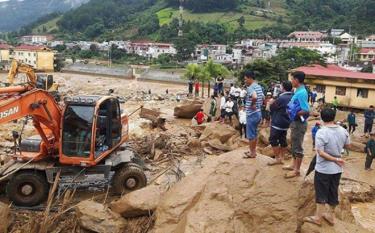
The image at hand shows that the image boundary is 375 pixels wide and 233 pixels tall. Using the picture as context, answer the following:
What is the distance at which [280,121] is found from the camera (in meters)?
7.46

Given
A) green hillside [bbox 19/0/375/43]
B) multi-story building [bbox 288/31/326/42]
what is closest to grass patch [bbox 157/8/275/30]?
green hillside [bbox 19/0/375/43]

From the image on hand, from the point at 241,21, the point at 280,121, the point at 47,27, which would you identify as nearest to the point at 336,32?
the point at 241,21

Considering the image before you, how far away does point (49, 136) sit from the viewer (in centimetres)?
1071

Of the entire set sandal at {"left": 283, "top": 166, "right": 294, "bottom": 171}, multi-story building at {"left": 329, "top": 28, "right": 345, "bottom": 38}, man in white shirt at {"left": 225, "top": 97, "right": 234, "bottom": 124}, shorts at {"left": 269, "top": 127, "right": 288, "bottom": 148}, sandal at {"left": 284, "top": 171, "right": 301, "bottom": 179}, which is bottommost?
man in white shirt at {"left": 225, "top": 97, "right": 234, "bottom": 124}

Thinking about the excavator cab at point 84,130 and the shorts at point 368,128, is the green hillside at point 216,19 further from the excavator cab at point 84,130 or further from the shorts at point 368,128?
the excavator cab at point 84,130

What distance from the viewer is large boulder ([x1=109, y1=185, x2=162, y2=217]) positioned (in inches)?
319

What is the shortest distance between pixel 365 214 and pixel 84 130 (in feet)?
22.7

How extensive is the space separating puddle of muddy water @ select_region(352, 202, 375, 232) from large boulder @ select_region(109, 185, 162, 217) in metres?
4.81

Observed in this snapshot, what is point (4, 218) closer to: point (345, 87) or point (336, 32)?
point (345, 87)

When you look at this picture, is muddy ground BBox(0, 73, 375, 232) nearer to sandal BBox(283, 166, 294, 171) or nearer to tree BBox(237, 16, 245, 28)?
sandal BBox(283, 166, 294, 171)

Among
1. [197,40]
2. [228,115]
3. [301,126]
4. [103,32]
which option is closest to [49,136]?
[301,126]

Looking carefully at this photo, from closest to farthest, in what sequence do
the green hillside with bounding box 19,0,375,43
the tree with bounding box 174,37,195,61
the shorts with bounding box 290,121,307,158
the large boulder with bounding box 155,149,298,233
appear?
the large boulder with bounding box 155,149,298,233 → the shorts with bounding box 290,121,307,158 → the tree with bounding box 174,37,195,61 → the green hillside with bounding box 19,0,375,43

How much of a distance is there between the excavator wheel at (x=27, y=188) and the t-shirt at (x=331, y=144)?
21.9 ft

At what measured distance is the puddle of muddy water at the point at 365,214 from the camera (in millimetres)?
10109
